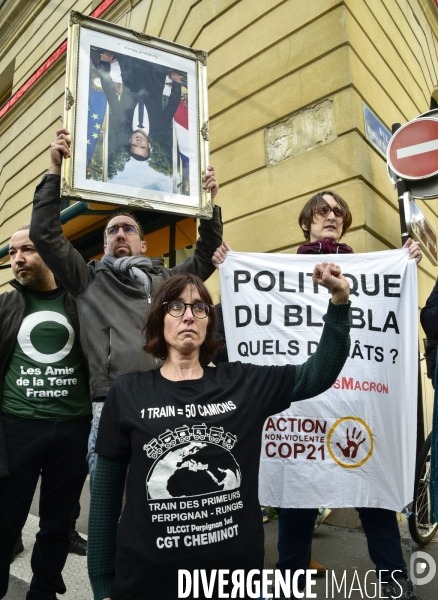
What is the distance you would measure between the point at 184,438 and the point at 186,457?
0.06 metres

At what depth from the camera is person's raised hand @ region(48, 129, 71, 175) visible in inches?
92.7

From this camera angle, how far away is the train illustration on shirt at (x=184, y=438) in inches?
59.6

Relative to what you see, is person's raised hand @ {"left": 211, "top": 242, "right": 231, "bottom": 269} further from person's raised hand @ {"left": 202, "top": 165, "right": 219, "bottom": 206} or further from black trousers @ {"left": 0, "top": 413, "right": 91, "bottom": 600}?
black trousers @ {"left": 0, "top": 413, "right": 91, "bottom": 600}

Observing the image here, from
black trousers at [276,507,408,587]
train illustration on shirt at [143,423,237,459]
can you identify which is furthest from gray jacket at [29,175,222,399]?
black trousers at [276,507,408,587]

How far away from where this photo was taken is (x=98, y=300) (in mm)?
2334

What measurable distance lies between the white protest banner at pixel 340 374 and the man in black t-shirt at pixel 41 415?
930mm

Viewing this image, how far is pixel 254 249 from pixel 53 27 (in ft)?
28.8

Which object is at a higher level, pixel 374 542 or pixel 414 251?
pixel 414 251

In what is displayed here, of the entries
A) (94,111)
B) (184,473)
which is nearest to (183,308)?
(184,473)

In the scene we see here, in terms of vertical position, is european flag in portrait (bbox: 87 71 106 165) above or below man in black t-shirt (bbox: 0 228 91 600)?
above

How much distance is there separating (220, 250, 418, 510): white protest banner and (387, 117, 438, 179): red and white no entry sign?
951 millimetres

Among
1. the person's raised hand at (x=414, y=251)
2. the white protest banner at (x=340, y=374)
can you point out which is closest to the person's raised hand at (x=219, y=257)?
the white protest banner at (x=340, y=374)

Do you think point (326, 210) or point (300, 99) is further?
point (300, 99)

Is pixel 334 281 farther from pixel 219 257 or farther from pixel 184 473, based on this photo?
pixel 219 257
